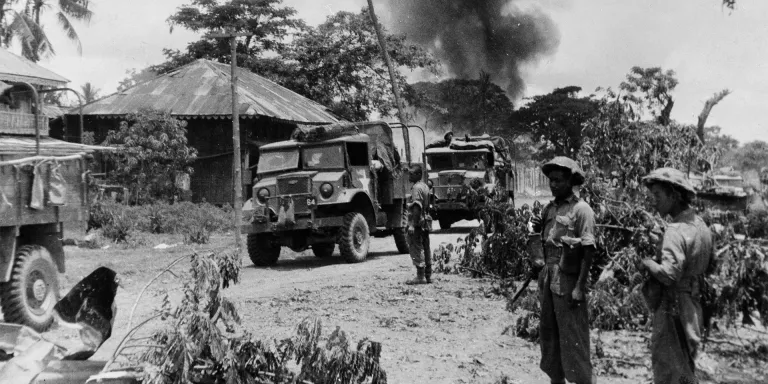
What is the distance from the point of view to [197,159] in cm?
2409

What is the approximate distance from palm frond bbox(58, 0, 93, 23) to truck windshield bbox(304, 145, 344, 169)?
18.0 meters

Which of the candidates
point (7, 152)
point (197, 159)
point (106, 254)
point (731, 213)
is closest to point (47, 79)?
point (197, 159)

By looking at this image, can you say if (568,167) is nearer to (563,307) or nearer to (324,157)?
(563,307)

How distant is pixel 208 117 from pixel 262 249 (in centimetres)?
1203

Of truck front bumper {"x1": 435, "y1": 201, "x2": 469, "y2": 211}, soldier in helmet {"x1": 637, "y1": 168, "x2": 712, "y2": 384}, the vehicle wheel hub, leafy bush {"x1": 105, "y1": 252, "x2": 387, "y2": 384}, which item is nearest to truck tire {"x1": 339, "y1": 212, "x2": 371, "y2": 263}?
the vehicle wheel hub

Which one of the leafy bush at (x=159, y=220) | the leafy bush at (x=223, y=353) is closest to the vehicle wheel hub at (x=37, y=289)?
the leafy bush at (x=223, y=353)

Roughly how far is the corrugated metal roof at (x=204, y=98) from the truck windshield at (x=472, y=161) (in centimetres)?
727

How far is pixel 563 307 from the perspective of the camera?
4.75 metres

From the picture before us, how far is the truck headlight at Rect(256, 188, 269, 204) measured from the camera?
1196cm

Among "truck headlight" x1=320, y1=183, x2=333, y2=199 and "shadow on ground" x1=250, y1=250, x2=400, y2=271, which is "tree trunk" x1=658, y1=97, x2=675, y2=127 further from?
"shadow on ground" x1=250, y1=250, x2=400, y2=271

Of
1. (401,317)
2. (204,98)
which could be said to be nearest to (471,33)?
(204,98)

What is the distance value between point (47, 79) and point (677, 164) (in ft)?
66.4

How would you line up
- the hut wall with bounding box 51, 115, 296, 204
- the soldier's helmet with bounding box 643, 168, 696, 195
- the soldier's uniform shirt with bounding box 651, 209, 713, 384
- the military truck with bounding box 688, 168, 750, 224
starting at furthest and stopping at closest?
the hut wall with bounding box 51, 115, 296, 204 < the military truck with bounding box 688, 168, 750, 224 < the soldier's helmet with bounding box 643, 168, 696, 195 < the soldier's uniform shirt with bounding box 651, 209, 713, 384

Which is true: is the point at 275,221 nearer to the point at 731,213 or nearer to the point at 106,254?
the point at 106,254
